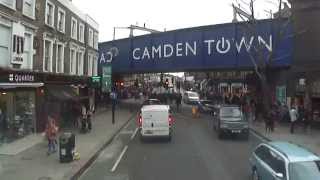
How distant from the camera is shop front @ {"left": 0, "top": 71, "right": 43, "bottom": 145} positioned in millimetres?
25609

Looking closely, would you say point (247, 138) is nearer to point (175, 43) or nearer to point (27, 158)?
point (27, 158)

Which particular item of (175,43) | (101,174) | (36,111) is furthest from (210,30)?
(101,174)

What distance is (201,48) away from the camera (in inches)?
1999

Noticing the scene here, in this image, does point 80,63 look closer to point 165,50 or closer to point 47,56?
point 47,56

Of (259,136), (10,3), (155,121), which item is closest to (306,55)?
(259,136)

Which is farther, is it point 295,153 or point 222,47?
point 222,47

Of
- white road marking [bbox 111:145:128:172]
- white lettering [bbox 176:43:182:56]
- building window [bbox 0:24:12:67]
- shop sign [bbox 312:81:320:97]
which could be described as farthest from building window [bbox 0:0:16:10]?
white lettering [bbox 176:43:182:56]

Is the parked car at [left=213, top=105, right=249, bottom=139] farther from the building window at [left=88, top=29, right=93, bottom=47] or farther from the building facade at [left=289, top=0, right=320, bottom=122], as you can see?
the building window at [left=88, top=29, right=93, bottom=47]

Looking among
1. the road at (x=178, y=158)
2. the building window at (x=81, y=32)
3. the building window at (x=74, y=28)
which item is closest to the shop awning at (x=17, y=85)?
the road at (x=178, y=158)

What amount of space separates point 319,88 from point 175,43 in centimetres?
2010

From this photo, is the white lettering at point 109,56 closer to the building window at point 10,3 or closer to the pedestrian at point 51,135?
the building window at point 10,3

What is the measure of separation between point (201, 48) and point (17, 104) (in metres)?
25.4

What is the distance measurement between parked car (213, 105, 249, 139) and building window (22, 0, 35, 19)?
1175 centimetres

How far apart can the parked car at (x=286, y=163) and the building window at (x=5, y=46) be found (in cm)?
1415
